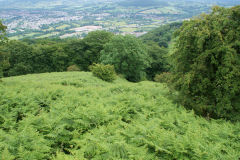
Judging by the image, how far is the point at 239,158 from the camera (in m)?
5.38

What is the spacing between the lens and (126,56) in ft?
122

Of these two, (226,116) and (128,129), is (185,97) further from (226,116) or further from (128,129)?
(128,129)

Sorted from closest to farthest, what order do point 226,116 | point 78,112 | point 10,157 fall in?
1. point 10,157
2. point 78,112
3. point 226,116

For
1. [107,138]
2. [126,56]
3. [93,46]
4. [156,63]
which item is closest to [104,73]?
[126,56]

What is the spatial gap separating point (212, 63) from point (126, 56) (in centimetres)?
2735

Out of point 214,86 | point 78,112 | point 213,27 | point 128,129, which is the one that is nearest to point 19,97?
point 78,112

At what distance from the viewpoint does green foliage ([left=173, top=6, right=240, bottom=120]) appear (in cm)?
972

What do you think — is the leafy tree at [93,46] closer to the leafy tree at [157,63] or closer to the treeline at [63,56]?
the treeline at [63,56]

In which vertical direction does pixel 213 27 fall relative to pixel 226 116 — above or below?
above

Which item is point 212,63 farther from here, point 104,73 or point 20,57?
point 20,57

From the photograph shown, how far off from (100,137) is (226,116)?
802cm

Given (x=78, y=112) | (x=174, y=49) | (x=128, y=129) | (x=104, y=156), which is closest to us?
(x=104, y=156)

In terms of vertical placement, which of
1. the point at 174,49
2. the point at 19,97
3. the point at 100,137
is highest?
the point at 174,49

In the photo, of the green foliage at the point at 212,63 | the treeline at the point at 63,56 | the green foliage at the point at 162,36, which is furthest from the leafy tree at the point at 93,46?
the green foliage at the point at 162,36
